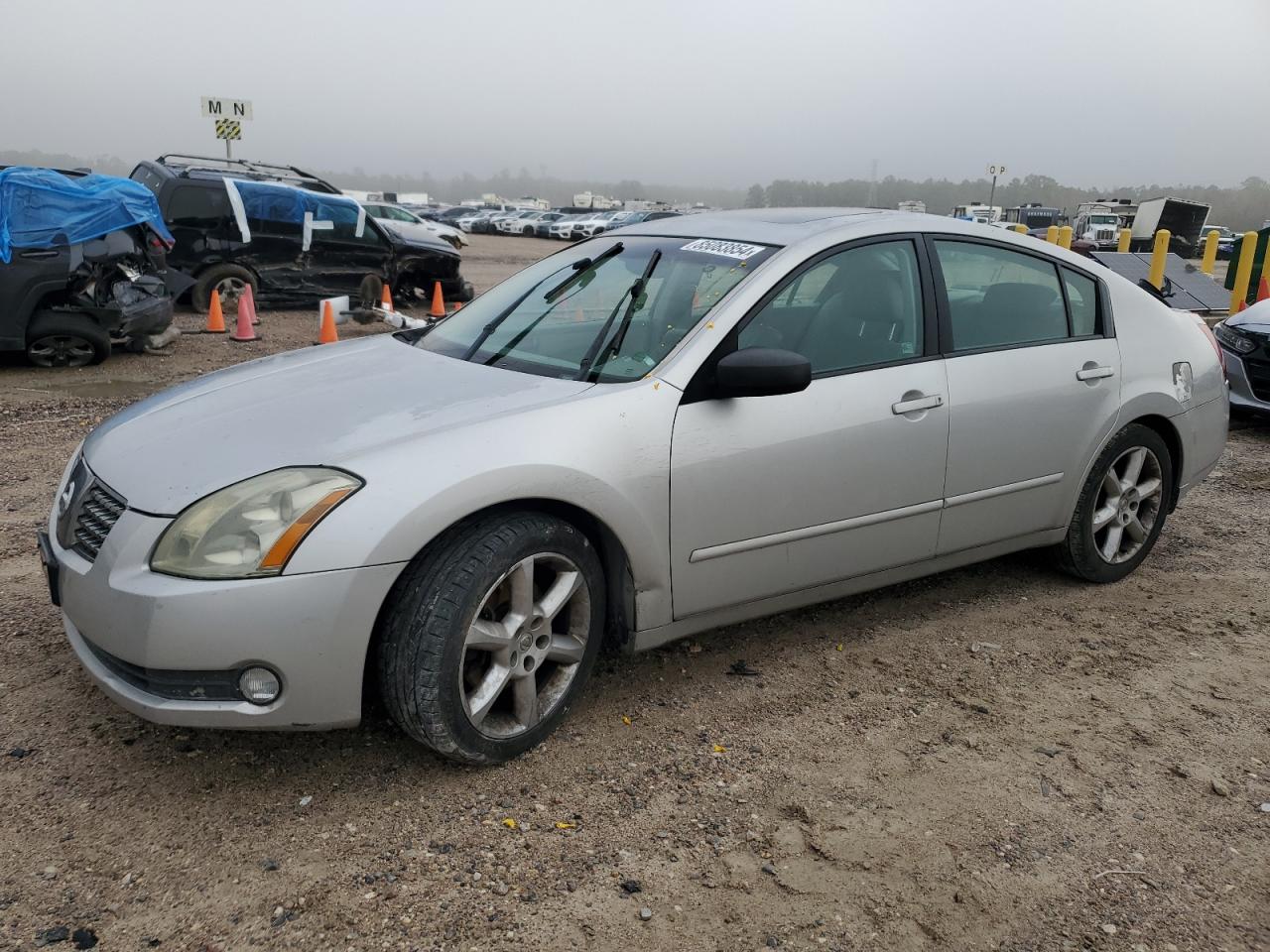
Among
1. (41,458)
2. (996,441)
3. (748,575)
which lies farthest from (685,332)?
(41,458)

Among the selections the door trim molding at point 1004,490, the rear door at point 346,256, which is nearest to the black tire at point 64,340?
the rear door at point 346,256

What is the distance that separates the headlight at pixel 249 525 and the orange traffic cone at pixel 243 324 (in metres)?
8.71

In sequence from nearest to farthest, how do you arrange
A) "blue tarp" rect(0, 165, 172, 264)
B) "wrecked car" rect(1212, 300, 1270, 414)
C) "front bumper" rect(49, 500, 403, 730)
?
"front bumper" rect(49, 500, 403, 730) < "wrecked car" rect(1212, 300, 1270, 414) < "blue tarp" rect(0, 165, 172, 264)

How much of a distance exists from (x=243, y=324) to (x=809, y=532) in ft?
28.9

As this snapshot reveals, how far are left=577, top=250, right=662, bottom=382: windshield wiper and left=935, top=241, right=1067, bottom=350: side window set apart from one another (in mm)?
1136

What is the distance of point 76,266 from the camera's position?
8328mm

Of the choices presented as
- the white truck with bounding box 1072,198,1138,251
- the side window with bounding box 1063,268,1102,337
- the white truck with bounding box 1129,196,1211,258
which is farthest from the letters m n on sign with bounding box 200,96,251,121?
the white truck with bounding box 1072,198,1138,251

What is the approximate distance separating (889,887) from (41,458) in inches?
219

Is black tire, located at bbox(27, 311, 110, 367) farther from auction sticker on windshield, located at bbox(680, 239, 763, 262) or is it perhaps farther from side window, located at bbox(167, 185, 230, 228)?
auction sticker on windshield, located at bbox(680, 239, 763, 262)

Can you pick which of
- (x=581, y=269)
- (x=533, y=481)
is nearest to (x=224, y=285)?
(x=581, y=269)

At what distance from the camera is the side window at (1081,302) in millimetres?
4238

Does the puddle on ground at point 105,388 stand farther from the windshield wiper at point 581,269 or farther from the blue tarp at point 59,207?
the windshield wiper at point 581,269

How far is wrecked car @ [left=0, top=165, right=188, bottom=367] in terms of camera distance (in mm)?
8031

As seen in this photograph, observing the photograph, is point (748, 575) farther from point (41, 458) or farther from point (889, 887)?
point (41, 458)
